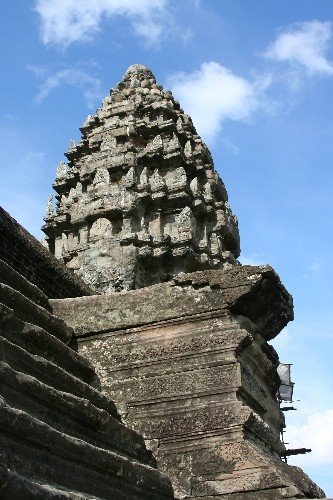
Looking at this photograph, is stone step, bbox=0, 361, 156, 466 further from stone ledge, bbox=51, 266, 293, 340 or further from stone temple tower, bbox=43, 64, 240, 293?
stone temple tower, bbox=43, 64, 240, 293

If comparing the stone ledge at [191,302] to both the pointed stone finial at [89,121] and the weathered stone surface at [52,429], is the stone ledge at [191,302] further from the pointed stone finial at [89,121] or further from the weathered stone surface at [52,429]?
the pointed stone finial at [89,121]

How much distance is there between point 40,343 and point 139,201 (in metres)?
13.6

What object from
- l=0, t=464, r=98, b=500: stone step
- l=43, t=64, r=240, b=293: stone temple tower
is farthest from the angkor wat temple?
l=43, t=64, r=240, b=293: stone temple tower

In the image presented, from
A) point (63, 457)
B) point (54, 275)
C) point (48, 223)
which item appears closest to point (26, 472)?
point (63, 457)

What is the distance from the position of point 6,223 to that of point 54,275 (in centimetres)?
94

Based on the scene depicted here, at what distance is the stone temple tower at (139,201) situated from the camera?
16844mm

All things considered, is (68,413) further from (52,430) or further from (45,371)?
(52,430)

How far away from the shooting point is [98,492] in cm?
338

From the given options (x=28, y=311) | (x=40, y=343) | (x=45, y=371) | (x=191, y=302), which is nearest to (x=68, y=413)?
(x=45, y=371)

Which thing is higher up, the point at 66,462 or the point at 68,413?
the point at 68,413

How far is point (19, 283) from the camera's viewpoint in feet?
16.0

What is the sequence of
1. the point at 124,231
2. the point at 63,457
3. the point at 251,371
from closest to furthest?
the point at 63,457
the point at 251,371
the point at 124,231

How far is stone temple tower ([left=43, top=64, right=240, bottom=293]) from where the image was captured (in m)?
16.8

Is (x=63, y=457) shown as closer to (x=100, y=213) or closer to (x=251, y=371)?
(x=251, y=371)
